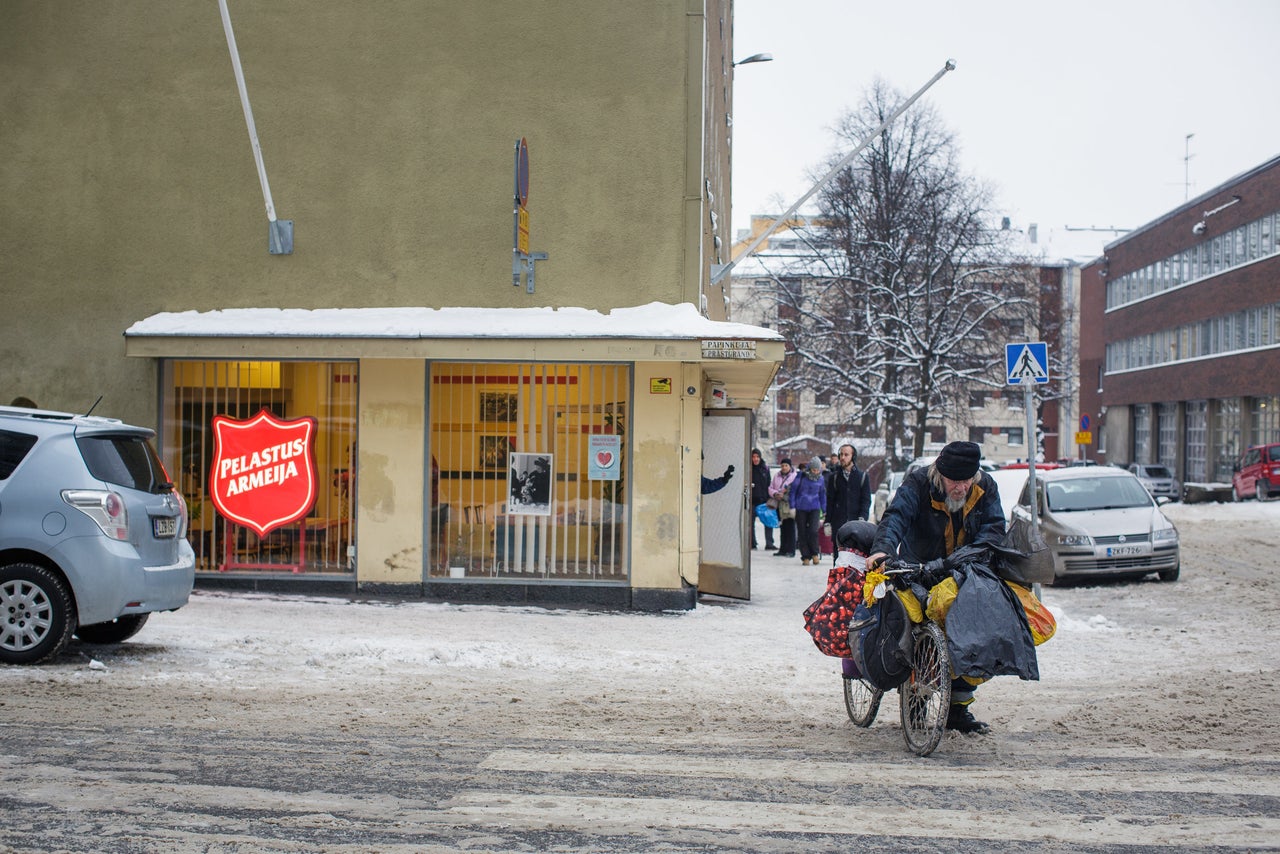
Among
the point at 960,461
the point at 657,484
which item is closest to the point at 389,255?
the point at 657,484

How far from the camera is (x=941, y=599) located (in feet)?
21.8

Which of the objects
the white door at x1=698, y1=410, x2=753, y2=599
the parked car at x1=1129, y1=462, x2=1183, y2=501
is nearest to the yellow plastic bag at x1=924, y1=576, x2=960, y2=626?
the white door at x1=698, y1=410, x2=753, y2=599

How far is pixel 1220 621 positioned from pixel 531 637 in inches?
293

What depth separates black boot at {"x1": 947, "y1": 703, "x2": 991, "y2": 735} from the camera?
283 inches

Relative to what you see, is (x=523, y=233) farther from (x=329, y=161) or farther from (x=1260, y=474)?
(x=1260, y=474)

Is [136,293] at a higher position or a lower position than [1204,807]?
higher

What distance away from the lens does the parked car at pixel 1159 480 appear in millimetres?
49500

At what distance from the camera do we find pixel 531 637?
453 inches

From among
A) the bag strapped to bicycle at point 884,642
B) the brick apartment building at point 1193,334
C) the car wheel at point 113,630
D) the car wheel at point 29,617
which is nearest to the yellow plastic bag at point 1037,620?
the bag strapped to bicycle at point 884,642

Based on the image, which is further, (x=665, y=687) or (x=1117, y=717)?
(x=665, y=687)

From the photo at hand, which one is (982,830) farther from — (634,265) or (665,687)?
(634,265)

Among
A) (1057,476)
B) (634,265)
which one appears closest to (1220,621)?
(1057,476)

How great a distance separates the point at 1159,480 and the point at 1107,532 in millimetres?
36834

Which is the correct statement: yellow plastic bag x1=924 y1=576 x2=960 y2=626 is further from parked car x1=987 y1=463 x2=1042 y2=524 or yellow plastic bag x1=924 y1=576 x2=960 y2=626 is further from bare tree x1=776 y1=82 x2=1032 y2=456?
bare tree x1=776 y1=82 x2=1032 y2=456
